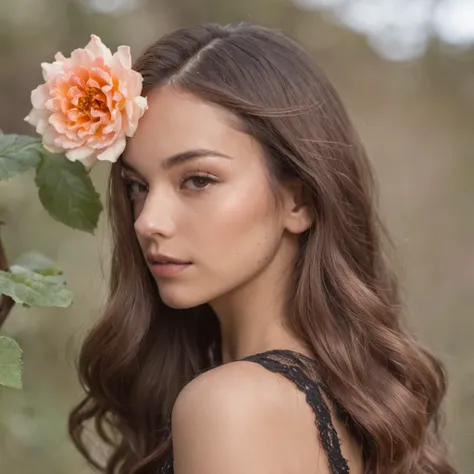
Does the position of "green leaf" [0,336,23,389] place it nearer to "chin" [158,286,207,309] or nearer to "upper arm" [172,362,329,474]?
"upper arm" [172,362,329,474]

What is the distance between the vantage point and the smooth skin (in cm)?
152

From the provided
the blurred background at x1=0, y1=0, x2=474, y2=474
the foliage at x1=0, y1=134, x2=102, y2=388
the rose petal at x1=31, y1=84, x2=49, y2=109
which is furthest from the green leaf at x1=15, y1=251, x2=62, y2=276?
the blurred background at x1=0, y1=0, x2=474, y2=474

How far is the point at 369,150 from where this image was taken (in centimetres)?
584

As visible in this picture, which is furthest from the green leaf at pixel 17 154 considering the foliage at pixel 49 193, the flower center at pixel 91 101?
the flower center at pixel 91 101

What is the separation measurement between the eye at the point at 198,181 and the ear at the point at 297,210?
0.20m

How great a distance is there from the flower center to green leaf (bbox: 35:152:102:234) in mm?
130

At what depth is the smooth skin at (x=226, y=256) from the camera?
60.0 inches

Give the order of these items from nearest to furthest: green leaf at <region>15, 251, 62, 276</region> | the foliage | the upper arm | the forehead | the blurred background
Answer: the upper arm → the foliage → the forehead → green leaf at <region>15, 251, 62, 276</region> → the blurred background

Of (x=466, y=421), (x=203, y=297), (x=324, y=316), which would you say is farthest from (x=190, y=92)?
(x=466, y=421)

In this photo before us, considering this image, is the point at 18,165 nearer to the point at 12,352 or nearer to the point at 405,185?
the point at 12,352

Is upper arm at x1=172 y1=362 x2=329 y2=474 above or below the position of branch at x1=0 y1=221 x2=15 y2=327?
below

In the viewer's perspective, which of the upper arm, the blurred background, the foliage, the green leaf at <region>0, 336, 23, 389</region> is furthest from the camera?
the blurred background

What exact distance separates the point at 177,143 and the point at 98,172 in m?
3.07

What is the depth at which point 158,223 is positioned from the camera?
1.71 meters
